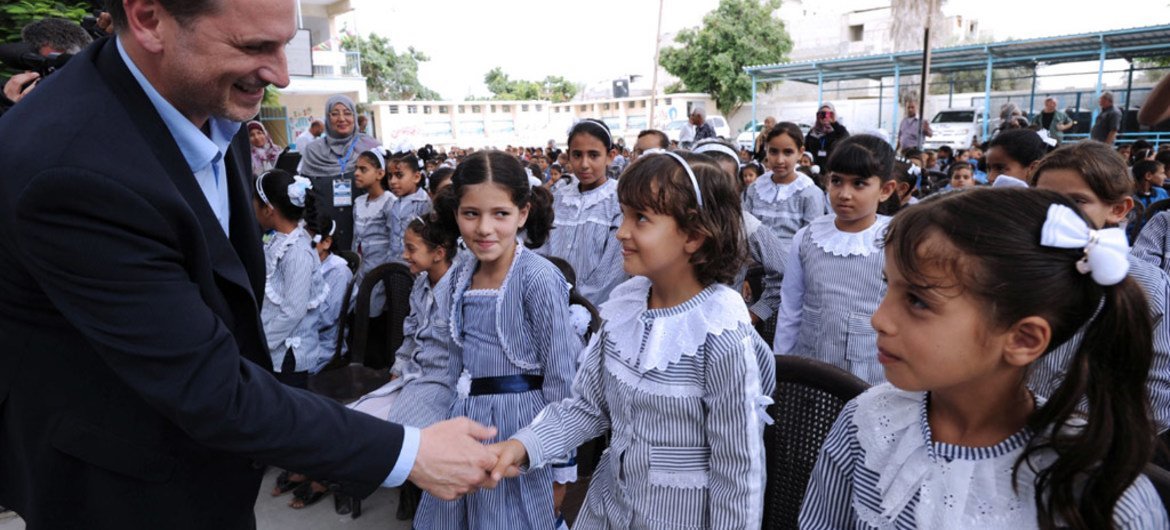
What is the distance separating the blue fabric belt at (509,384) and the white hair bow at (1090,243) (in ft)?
5.15

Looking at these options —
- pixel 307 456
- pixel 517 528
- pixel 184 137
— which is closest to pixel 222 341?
pixel 307 456

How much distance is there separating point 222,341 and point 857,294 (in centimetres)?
216

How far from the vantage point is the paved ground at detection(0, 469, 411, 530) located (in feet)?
9.63

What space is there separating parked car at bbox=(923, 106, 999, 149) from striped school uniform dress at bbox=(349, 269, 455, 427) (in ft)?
52.6

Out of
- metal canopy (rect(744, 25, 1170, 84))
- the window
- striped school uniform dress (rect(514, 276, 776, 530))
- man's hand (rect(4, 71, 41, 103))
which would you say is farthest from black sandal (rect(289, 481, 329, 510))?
the window

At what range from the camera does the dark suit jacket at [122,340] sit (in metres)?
1.16

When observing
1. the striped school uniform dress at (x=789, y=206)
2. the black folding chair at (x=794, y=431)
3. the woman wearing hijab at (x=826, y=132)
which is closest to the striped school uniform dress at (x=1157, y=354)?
the black folding chair at (x=794, y=431)

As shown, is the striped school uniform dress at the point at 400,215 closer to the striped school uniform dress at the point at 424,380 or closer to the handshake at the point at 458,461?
the striped school uniform dress at the point at 424,380

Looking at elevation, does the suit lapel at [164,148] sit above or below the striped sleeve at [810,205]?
above

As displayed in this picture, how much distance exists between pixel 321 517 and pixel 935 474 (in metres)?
2.63

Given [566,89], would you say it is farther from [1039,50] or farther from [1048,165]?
[1048,165]

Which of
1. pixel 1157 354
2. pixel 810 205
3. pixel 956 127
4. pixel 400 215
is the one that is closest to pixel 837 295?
pixel 1157 354

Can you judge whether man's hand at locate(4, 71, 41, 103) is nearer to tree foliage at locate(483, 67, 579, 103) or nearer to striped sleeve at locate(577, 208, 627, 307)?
striped sleeve at locate(577, 208, 627, 307)

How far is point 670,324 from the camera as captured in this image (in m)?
1.66
